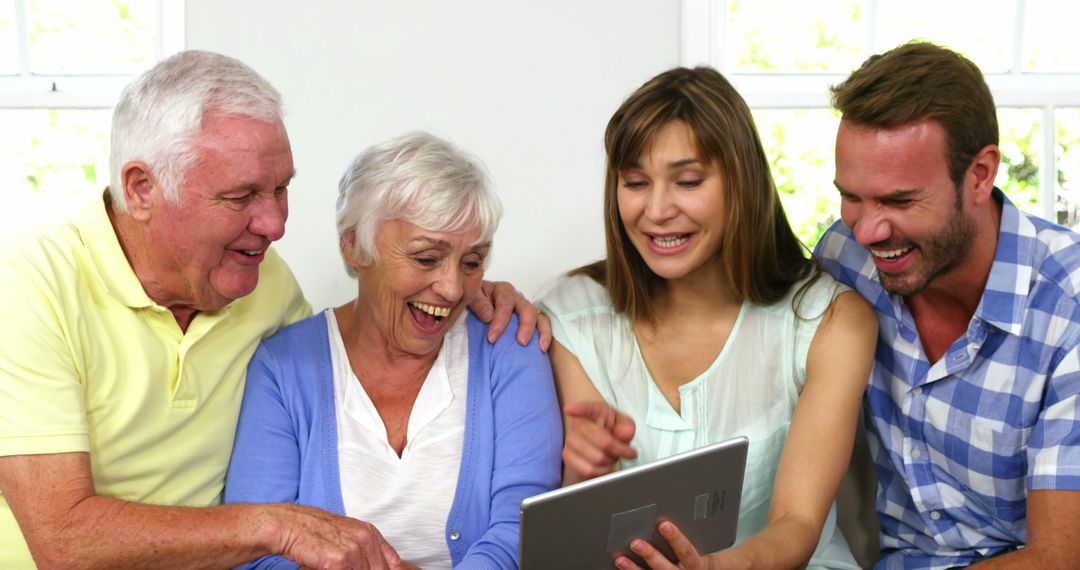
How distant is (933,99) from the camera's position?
1917mm

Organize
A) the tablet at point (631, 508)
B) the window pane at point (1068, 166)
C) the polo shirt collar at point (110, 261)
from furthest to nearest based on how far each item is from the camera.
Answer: the window pane at point (1068, 166)
the polo shirt collar at point (110, 261)
the tablet at point (631, 508)

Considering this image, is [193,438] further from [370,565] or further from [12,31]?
[12,31]

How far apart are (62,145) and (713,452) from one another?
2.00m

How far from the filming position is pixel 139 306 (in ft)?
6.11

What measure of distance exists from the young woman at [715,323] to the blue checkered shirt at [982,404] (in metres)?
0.11

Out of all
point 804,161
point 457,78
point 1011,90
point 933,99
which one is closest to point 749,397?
point 933,99

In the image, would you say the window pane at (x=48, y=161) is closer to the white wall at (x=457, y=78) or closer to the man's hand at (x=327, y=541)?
the white wall at (x=457, y=78)

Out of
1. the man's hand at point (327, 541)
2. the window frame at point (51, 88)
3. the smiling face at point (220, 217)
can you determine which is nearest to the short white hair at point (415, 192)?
the smiling face at point (220, 217)

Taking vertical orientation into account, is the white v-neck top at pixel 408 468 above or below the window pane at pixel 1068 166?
below

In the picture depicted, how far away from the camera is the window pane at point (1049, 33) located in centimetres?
286

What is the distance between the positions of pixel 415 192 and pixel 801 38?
1.34m

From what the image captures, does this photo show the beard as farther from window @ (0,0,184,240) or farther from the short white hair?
window @ (0,0,184,240)

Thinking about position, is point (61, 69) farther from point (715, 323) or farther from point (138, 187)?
point (715, 323)

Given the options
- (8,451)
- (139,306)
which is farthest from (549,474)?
(8,451)
